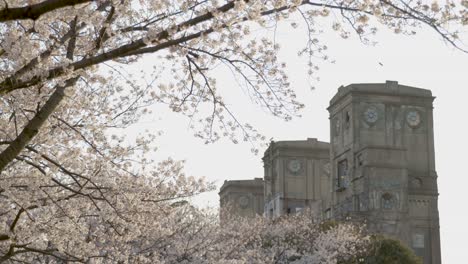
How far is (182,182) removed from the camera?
57.8 feet

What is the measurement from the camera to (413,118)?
215 feet

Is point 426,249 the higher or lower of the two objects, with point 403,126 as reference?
lower

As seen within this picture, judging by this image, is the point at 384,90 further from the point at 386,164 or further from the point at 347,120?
the point at 386,164

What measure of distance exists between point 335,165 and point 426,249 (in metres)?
10.4

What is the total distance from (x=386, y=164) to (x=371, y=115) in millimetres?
6782

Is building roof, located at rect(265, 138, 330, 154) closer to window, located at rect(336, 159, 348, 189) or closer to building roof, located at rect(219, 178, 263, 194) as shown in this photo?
window, located at rect(336, 159, 348, 189)

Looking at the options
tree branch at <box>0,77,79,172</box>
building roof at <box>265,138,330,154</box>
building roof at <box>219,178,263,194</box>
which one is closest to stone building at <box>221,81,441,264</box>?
building roof at <box>265,138,330,154</box>

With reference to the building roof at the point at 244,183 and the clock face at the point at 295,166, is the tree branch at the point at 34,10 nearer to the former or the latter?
the clock face at the point at 295,166

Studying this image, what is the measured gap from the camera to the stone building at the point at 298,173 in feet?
265

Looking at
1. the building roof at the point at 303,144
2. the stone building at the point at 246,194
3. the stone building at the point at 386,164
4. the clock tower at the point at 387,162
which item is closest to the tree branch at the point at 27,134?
the stone building at the point at 386,164

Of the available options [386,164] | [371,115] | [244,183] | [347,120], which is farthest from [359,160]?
[244,183]

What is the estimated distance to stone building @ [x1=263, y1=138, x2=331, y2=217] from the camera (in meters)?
80.9

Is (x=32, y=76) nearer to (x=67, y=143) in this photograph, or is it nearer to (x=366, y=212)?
(x=67, y=143)

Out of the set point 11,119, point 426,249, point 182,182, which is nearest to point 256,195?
point 426,249
